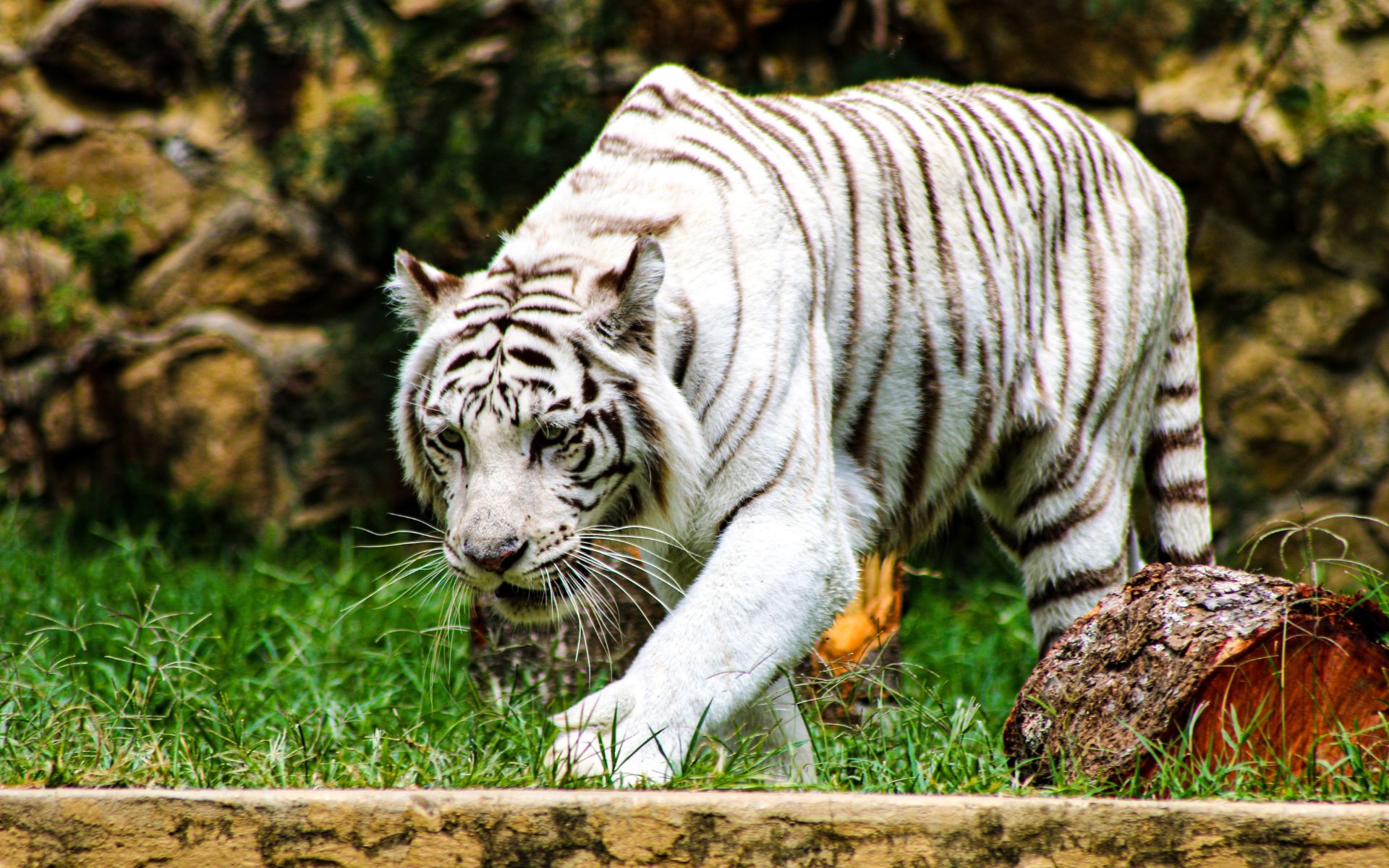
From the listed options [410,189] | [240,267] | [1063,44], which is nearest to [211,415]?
[240,267]

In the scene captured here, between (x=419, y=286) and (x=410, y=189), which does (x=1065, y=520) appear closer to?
(x=419, y=286)

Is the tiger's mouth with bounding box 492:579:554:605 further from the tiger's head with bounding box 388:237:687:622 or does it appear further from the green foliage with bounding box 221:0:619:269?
the green foliage with bounding box 221:0:619:269

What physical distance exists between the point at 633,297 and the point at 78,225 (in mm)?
4140

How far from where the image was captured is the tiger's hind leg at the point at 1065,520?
3.22 m

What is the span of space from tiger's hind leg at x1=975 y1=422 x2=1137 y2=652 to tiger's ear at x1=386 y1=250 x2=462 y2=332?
1.48 metres

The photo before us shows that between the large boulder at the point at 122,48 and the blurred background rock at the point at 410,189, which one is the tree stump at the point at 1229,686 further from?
the large boulder at the point at 122,48

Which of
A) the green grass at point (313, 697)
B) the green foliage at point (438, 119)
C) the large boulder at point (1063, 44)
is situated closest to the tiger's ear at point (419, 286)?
the green grass at point (313, 697)

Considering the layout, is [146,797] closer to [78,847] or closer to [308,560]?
[78,847]

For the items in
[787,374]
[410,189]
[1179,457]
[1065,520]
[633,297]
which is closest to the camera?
[633,297]

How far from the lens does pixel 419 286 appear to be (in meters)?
2.60

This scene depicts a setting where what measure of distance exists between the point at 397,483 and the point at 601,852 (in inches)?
159

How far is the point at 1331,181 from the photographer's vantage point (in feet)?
16.8

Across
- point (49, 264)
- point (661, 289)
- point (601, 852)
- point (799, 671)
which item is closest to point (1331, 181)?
point (799, 671)

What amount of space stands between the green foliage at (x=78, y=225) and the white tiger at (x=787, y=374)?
141 inches
